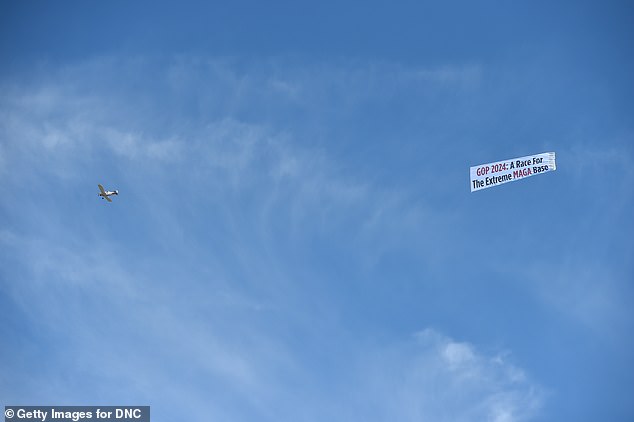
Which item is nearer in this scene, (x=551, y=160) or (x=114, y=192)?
(x=551, y=160)

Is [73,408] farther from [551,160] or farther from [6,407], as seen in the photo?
[551,160]

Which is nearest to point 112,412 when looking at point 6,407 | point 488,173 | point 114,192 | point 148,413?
point 148,413

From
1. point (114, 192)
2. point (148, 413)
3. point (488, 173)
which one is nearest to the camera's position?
point (488, 173)

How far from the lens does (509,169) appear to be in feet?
298

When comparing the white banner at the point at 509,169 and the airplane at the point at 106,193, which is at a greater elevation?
the airplane at the point at 106,193

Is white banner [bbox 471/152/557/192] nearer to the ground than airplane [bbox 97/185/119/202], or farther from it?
→ nearer to the ground

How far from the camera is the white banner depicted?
8931 centimetres

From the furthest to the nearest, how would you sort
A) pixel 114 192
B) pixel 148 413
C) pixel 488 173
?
1. pixel 114 192
2. pixel 148 413
3. pixel 488 173

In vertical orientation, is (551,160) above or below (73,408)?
above

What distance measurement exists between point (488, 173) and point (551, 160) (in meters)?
10.6

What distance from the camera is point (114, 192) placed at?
116m

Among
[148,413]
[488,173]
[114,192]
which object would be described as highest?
[114,192]

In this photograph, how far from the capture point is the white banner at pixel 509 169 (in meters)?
89.3

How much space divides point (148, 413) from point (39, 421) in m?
17.3
